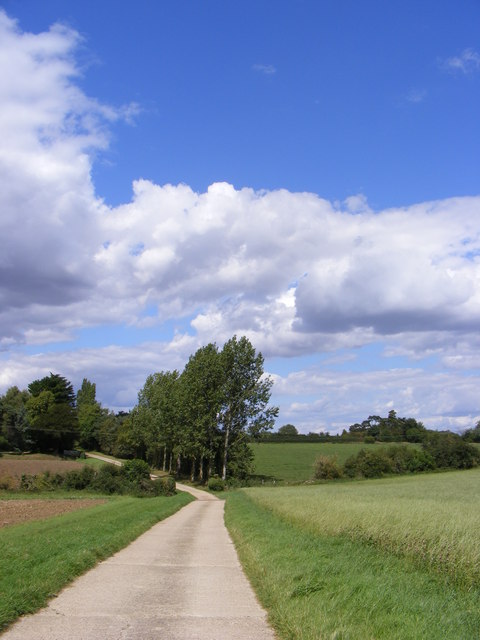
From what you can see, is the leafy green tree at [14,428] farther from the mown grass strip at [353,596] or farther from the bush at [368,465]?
the mown grass strip at [353,596]

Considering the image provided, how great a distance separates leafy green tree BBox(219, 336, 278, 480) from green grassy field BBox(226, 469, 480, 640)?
44.5 meters

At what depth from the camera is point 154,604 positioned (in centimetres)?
879

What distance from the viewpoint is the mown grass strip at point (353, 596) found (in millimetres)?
6887

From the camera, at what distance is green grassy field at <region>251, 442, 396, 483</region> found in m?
78.5

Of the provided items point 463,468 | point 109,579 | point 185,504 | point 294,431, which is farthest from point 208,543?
point 294,431

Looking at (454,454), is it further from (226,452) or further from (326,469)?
(226,452)

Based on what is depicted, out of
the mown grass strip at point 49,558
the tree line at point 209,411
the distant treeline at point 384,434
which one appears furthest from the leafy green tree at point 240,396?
the distant treeline at point 384,434

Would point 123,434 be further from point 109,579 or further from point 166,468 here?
point 109,579

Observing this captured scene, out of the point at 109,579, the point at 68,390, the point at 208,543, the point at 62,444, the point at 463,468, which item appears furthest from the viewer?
the point at 68,390

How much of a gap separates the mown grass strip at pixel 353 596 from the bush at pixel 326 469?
205ft

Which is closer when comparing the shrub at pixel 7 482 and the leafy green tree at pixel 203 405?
the shrub at pixel 7 482

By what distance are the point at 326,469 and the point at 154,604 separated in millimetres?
68929

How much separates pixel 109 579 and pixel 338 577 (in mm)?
4567

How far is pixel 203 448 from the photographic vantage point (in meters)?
62.0
